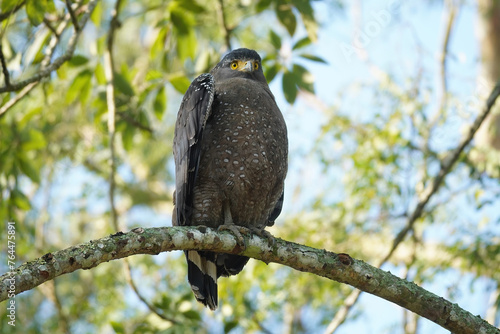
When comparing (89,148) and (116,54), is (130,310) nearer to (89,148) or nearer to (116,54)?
(89,148)

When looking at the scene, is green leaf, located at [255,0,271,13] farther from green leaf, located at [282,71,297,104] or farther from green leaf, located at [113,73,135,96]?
green leaf, located at [113,73,135,96]

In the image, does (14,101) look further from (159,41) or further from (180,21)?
(180,21)

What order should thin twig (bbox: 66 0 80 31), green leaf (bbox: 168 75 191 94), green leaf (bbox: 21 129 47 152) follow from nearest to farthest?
thin twig (bbox: 66 0 80 31) → green leaf (bbox: 21 129 47 152) → green leaf (bbox: 168 75 191 94)

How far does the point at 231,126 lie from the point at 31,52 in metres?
2.10

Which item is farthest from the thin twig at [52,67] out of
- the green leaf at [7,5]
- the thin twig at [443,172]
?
the thin twig at [443,172]

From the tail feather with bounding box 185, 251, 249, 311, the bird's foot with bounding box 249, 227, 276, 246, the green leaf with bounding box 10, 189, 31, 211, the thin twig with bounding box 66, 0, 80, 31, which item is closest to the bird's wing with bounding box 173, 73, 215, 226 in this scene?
the tail feather with bounding box 185, 251, 249, 311

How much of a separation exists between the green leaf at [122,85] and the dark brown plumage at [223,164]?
1.27 meters

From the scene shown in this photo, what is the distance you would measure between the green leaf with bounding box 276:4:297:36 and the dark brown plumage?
4.03ft

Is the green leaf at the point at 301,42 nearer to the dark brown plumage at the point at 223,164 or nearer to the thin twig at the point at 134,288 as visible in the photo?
the dark brown plumage at the point at 223,164

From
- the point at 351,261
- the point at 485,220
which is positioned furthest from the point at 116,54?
the point at 351,261

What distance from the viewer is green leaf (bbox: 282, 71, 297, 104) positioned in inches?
235

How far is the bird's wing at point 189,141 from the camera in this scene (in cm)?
464

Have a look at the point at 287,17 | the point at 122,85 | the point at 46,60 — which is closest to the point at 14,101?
the point at 46,60

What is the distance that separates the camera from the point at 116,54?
13109mm
